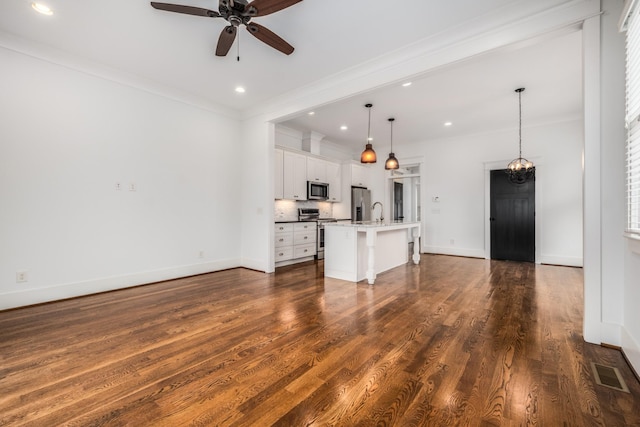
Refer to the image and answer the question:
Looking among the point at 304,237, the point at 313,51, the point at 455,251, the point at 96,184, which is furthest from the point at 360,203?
the point at 96,184

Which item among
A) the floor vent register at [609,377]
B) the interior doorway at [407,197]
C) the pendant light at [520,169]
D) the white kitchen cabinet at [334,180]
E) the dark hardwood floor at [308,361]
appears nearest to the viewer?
the dark hardwood floor at [308,361]

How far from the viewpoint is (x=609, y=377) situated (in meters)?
1.76

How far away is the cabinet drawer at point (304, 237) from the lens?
569 centimetres

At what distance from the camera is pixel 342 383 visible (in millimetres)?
1689

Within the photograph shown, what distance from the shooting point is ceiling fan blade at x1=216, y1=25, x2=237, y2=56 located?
7.91 ft

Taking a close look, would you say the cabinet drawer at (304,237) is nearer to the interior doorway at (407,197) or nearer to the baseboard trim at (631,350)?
the interior doorway at (407,197)

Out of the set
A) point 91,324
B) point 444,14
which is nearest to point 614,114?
point 444,14

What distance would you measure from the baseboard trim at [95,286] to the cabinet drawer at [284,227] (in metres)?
1.23

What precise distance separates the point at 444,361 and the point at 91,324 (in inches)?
125

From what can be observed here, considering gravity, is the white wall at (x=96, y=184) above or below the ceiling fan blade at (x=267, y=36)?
below

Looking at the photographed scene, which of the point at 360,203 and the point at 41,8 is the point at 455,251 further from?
the point at 41,8

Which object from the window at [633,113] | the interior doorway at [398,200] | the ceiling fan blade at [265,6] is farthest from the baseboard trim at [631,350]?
the interior doorway at [398,200]

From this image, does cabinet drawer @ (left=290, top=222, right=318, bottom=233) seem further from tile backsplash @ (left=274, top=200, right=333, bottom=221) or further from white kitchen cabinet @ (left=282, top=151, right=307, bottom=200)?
white kitchen cabinet @ (left=282, top=151, right=307, bottom=200)

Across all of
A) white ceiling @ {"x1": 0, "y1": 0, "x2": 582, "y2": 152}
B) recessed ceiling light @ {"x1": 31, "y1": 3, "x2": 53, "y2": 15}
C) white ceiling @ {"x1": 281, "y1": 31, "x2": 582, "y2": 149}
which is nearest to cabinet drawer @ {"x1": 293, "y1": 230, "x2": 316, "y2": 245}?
white ceiling @ {"x1": 281, "y1": 31, "x2": 582, "y2": 149}
